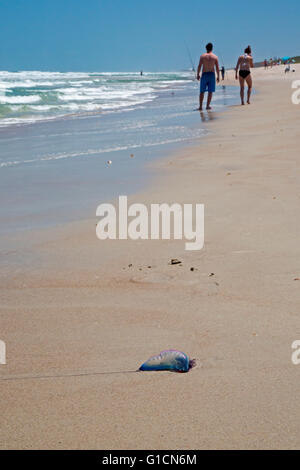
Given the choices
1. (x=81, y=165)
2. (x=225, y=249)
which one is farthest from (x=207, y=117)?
(x=225, y=249)

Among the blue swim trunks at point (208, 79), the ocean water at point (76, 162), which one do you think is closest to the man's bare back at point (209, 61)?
the blue swim trunks at point (208, 79)

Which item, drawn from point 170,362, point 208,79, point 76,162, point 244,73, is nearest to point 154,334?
point 170,362

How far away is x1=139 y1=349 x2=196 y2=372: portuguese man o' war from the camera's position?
5.58 feet

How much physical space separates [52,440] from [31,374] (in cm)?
37

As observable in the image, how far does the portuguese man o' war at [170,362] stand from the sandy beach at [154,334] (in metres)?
0.03

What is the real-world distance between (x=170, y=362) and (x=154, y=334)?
0.25 meters

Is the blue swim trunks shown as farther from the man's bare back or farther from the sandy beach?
the sandy beach

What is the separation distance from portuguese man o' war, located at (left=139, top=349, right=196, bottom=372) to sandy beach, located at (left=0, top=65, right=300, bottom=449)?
0.03 meters

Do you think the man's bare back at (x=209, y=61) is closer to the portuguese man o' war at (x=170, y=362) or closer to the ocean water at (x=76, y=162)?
the ocean water at (x=76, y=162)

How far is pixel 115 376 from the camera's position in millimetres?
1693

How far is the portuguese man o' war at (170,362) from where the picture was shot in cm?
170

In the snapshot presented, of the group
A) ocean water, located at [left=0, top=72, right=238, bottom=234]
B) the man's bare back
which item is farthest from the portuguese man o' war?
the man's bare back

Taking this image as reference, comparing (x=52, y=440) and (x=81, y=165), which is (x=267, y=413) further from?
(x=81, y=165)
